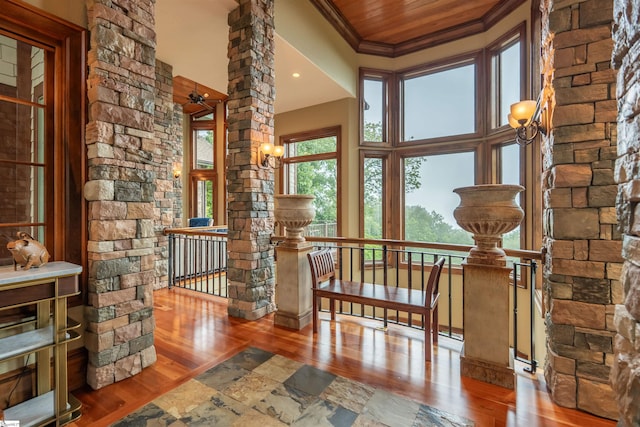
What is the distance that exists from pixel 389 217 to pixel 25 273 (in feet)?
17.1

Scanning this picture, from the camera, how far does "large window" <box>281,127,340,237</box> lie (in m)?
6.08

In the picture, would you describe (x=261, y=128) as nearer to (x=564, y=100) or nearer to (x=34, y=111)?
(x=34, y=111)

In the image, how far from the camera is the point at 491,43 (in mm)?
4805

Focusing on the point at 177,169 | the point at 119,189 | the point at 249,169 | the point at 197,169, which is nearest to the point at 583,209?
the point at 249,169

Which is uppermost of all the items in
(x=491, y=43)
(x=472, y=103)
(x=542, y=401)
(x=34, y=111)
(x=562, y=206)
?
(x=491, y=43)

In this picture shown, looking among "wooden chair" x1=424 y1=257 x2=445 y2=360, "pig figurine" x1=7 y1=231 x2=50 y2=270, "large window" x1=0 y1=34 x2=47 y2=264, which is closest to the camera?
"pig figurine" x1=7 y1=231 x2=50 y2=270

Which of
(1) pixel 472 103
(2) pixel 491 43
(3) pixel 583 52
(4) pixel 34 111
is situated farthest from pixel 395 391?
(2) pixel 491 43

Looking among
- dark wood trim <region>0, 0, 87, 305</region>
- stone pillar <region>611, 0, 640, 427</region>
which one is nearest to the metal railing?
dark wood trim <region>0, 0, 87, 305</region>

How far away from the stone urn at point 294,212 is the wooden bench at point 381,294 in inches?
14.0

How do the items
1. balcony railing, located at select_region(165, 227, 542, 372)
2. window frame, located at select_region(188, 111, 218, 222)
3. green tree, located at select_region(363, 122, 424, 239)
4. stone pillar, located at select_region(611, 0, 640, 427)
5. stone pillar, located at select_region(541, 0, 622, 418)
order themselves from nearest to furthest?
1. stone pillar, located at select_region(611, 0, 640, 427)
2. stone pillar, located at select_region(541, 0, 622, 418)
3. balcony railing, located at select_region(165, 227, 542, 372)
4. green tree, located at select_region(363, 122, 424, 239)
5. window frame, located at select_region(188, 111, 218, 222)

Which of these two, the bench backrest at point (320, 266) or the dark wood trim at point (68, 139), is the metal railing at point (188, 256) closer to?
the bench backrest at point (320, 266)

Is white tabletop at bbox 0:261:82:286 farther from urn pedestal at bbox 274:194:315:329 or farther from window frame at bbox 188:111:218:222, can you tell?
window frame at bbox 188:111:218:222

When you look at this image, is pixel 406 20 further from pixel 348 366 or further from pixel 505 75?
pixel 348 366

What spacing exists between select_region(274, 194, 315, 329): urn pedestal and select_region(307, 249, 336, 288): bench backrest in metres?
0.22
